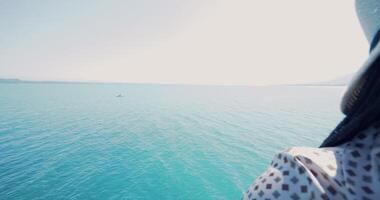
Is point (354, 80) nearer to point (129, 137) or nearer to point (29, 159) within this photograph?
point (29, 159)

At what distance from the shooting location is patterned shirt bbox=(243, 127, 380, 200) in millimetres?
763

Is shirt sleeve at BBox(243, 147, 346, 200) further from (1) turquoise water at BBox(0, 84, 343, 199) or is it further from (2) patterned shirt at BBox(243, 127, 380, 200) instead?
(1) turquoise water at BBox(0, 84, 343, 199)

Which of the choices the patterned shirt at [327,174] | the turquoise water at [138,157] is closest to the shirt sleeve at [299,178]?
the patterned shirt at [327,174]

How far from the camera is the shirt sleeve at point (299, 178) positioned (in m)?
0.78

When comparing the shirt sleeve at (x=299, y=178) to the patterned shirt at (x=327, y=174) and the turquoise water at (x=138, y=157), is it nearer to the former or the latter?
the patterned shirt at (x=327, y=174)

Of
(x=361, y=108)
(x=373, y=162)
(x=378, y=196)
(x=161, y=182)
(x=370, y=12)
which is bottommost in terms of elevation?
(x=161, y=182)

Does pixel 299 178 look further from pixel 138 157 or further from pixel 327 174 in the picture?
pixel 138 157

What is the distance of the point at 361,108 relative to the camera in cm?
81

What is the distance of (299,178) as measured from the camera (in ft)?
2.63

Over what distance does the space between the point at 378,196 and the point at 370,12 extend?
0.78 m

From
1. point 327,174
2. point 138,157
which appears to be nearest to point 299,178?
point 327,174

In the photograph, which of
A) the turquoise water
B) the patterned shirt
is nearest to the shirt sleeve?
the patterned shirt

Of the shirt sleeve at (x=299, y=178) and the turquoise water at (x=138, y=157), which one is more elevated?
the shirt sleeve at (x=299, y=178)

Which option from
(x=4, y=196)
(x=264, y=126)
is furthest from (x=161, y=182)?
(x=264, y=126)
